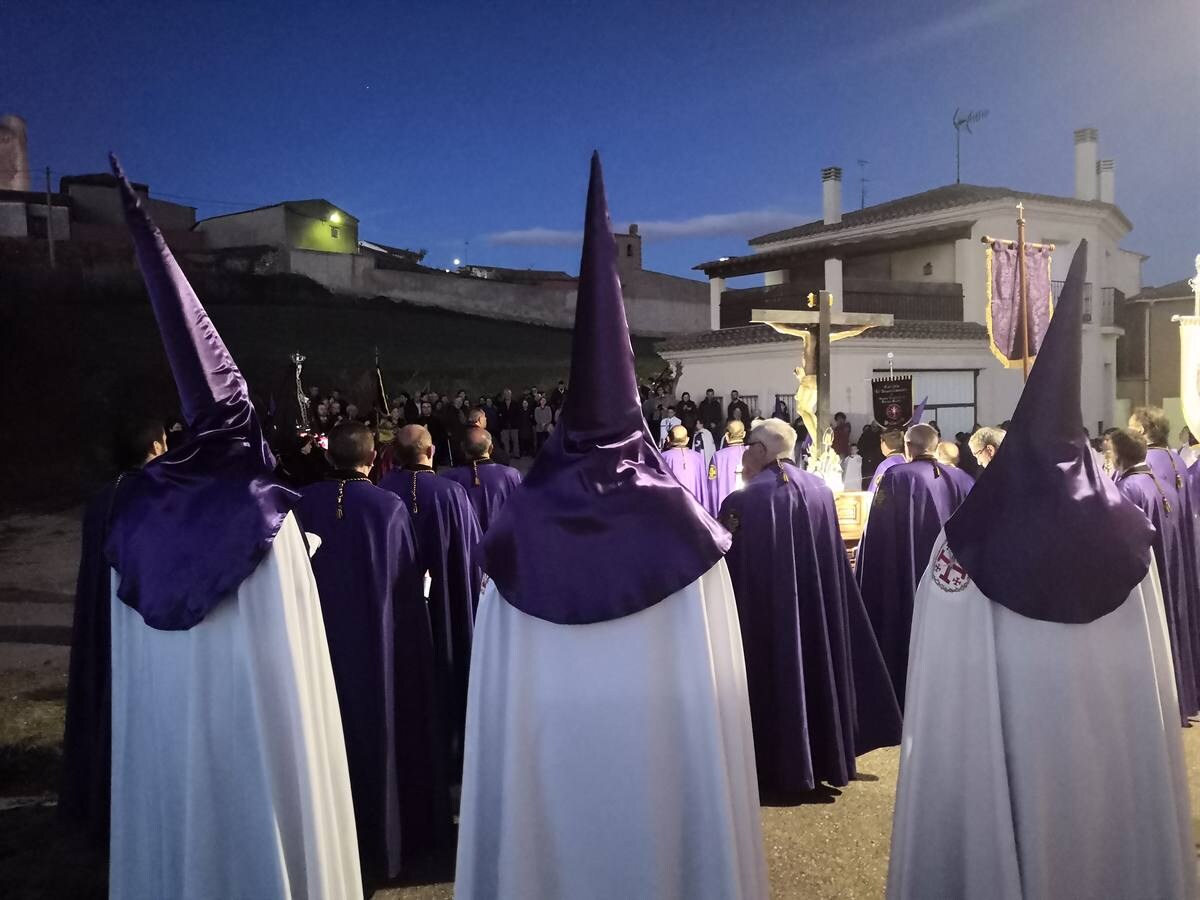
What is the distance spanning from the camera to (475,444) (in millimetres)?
6188

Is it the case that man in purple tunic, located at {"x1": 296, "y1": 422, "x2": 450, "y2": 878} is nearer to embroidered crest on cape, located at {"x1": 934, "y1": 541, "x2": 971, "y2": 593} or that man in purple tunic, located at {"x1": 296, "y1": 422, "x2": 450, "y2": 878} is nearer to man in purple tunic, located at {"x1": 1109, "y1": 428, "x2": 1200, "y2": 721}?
embroidered crest on cape, located at {"x1": 934, "y1": 541, "x2": 971, "y2": 593}

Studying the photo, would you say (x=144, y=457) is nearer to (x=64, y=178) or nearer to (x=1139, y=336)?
(x=1139, y=336)

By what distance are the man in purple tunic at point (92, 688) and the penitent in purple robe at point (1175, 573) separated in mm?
6269

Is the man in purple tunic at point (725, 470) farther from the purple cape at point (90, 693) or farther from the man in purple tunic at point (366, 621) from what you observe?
the purple cape at point (90, 693)

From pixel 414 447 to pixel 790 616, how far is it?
2.56 m

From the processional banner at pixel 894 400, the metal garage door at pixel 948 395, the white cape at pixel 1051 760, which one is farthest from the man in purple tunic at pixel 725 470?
the metal garage door at pixel 948 395

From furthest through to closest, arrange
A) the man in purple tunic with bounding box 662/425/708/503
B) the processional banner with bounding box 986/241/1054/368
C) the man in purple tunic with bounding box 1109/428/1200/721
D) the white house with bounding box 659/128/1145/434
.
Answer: the white house with bounding box 659/128/1145/434
the processional banner with bounding box 986/241/1054/368
the man in purple tunic with bounding box 662/425/708/503
the man in purple tunic with bounding box 1109/428/1200/721

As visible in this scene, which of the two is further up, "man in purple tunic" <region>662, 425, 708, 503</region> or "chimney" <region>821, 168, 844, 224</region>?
"chimney" <region>821, 168, 844, 224</region>

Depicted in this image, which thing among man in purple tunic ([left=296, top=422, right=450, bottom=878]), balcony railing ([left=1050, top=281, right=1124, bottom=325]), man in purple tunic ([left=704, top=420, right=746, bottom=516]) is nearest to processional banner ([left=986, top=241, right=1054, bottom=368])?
man in purple tunic ([left=704, top=420, right=746, bottom=516])

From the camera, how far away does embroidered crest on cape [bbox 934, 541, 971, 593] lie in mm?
3148

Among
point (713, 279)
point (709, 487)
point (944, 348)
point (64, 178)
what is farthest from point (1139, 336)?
point (64, 178)

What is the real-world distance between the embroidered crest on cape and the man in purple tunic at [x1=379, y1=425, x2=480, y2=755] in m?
2.97

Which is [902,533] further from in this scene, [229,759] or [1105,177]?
[1105,177]

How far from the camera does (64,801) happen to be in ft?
15.5
